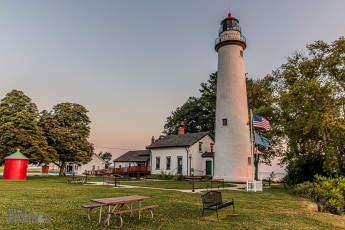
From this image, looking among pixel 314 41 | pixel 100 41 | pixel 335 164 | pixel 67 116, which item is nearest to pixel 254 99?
pixel 314 41

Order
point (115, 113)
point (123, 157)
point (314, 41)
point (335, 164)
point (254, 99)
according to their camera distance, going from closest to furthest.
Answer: point (335, 164) → point (314, 41) → point (115, 113) → point (254, 99) → point (123, 157)

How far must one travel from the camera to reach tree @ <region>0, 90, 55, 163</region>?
25562 millimetres

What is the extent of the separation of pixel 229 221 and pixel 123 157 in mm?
34822

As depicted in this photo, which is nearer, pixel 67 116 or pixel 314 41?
pixel 314 41

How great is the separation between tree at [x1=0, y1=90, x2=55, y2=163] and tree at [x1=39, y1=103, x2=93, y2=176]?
7.47ft

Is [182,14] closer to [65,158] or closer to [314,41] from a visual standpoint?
[314,41]

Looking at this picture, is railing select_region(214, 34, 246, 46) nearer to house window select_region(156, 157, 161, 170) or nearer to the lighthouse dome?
the lighthouse dome

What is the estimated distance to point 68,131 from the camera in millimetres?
32031

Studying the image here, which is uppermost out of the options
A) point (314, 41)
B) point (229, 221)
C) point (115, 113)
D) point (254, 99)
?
point (314, 41)

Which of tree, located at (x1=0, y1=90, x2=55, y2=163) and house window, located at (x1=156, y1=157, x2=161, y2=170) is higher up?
tree, located at (x1=0, y1=90, x2=55, y2=163)

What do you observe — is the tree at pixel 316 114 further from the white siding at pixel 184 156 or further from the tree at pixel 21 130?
the tree at pixel 21 130

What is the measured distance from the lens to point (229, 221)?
7523mm

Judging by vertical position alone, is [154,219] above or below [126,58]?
below

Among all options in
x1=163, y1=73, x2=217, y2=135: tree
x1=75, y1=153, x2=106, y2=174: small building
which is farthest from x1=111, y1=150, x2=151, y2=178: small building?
x1=75, y1=153, x2=106, y2=174: small building
